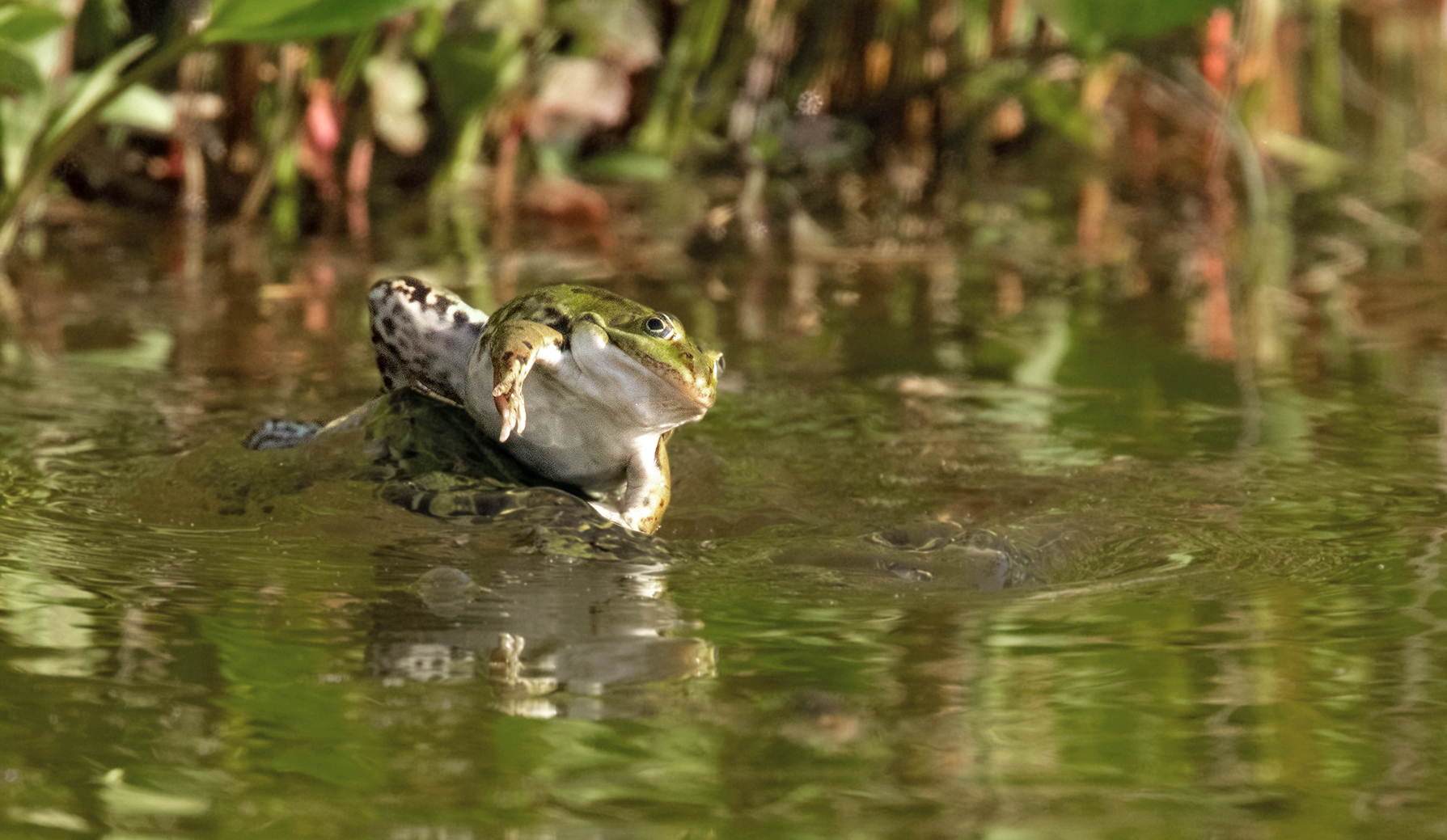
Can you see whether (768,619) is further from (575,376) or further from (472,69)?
(472,69)

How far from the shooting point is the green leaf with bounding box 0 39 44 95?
3922 mm

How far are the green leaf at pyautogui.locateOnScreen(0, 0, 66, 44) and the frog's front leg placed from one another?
6.32ft

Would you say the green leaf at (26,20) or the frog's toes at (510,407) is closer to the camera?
the frog's toes at (510,407)

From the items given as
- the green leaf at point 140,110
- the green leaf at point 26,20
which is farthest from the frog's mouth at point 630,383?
the green leaf at point 140,110

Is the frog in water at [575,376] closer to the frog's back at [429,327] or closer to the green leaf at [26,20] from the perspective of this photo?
the frog's back at [429,327]

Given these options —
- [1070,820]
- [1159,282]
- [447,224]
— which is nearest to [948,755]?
[1070,820]

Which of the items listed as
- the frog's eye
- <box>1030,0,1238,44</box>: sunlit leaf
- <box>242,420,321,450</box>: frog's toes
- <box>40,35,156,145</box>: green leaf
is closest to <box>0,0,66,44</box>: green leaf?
<box>40,35,156,145</box>: green leaf

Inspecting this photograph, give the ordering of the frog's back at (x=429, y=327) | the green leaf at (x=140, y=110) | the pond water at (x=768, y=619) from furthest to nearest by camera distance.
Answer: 1. the green leaf at (x=140, y=110)
2. the frog's back at (x=429, y=327)
3. the pond water at (x=768, y=619)

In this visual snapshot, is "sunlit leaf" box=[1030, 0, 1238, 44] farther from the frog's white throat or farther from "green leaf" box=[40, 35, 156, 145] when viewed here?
the frog's white throat

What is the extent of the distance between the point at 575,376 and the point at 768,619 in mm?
565

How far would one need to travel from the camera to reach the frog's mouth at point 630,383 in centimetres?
248

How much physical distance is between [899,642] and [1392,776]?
1.89 feet

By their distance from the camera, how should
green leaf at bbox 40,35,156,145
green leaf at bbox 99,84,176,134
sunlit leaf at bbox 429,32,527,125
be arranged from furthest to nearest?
sunlit leaf at bbox 429,32,527,125 → green leaf at bbox 99,84,176,134 → green leaf at bbox 40,35,156,145

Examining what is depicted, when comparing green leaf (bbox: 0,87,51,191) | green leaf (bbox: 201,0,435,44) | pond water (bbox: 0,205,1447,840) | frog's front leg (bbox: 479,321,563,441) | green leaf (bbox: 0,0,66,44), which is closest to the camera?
pond water (bbox: 0,205,1447,840)
